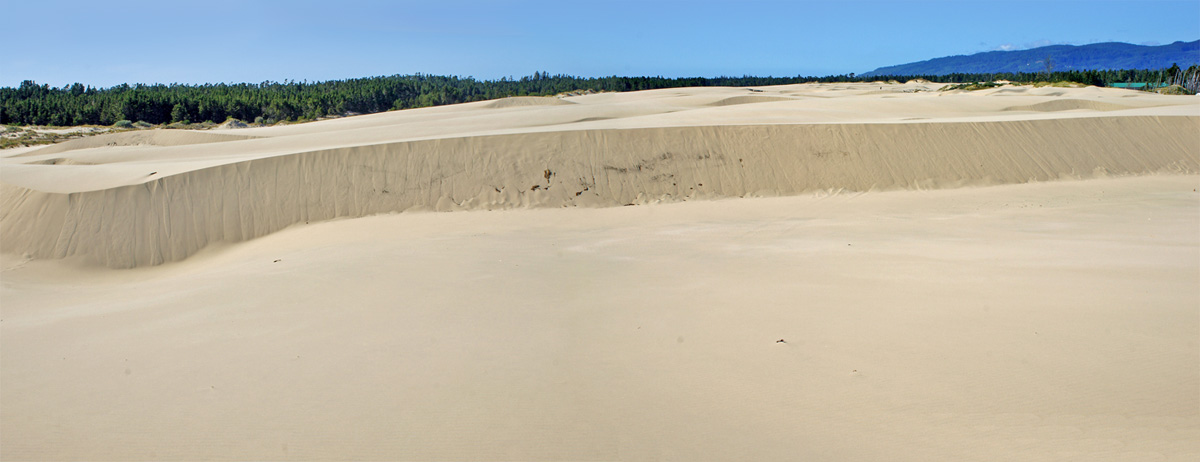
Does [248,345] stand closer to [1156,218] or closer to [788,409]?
[788,409]

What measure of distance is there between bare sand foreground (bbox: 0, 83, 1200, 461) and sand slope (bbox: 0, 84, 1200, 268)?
76 millimetres

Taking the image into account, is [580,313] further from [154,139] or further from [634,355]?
[154,139]

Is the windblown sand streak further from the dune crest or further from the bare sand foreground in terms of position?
the dune crest

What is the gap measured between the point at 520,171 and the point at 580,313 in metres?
9.70

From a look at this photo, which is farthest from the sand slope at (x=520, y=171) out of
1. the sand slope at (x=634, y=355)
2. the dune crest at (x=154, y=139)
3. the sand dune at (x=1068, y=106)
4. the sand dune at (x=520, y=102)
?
the sand dune at (x=520, y=102)

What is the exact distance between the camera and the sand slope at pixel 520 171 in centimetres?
1272

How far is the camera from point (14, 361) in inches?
219

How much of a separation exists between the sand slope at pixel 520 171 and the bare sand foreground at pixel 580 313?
0.25 ft

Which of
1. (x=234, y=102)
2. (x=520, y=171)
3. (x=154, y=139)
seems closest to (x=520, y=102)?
(x=154, y=139)

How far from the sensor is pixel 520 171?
1587 centimetres

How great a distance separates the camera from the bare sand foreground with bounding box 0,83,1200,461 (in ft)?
13.1

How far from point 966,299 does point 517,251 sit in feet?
18.7

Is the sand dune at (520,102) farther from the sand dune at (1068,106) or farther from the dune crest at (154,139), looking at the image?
the sand dune at (1068,106)

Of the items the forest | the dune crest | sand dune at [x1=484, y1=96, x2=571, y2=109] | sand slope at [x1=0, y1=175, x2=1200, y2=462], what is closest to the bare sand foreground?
sand slope at [x1=0, y1=175, x2=1200, y2=462]
